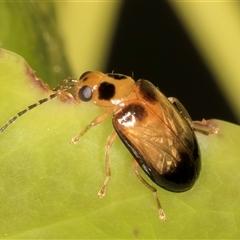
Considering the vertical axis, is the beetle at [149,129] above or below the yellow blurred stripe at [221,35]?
above

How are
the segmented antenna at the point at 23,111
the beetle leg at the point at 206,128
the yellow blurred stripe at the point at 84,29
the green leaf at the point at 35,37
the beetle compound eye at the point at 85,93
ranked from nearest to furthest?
the segmented antenna at the point at 23,111
the beetle leg at the point at 206,128
the beetle compound eye at the point at 85,93
the green leaf at the point at 35,37
the yellow blurred stripe at the point at 84,29

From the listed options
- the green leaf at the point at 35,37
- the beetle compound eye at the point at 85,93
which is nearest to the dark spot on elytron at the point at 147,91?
the beetle compound eye at the point at 85,93

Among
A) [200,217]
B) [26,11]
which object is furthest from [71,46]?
[200,217]

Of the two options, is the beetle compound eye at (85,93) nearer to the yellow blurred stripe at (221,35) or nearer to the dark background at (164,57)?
the yellow blurred stripe at (221,35)

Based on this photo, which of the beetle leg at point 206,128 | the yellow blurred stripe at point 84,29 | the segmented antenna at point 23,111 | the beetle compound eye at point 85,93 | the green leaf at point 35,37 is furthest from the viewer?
the yellow blurred stripe at point 84,29

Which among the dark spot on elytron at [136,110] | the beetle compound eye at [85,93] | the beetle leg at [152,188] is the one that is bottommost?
the beetle leg at [152,188]

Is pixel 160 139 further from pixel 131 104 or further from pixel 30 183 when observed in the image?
pixel 30 183

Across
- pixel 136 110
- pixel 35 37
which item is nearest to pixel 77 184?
pixel 136 110
